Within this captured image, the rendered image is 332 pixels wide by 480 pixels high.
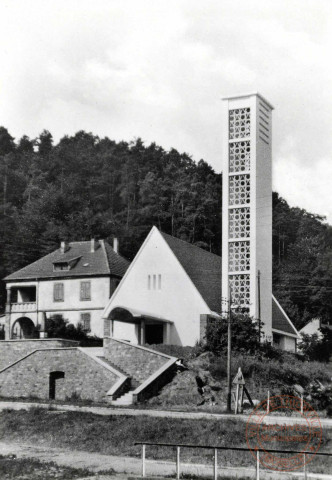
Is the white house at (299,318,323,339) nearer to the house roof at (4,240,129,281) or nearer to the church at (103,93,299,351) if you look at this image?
the house roof at (4,240,129,281)

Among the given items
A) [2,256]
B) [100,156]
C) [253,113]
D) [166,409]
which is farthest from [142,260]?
[100,156]

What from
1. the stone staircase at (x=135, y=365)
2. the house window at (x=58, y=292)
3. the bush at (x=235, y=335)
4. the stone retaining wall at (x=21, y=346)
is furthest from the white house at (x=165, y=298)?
the house window at (x=58, y=292)

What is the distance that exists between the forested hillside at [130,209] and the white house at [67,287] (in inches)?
626

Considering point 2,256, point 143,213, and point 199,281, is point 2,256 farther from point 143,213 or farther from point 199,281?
point 199,281

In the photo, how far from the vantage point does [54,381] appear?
112ft

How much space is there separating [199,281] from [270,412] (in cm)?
1686

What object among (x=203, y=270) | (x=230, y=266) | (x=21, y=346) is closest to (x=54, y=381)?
(x=21, y=346)

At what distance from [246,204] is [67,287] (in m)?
15.4

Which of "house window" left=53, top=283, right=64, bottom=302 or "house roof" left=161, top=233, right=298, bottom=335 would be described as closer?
"house roof" left=161, top=233, right=298, bottom=335

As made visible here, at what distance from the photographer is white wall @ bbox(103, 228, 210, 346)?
4153 centimetres

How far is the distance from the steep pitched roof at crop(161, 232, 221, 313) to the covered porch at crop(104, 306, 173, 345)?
8.48 feet

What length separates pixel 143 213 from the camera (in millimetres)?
77438

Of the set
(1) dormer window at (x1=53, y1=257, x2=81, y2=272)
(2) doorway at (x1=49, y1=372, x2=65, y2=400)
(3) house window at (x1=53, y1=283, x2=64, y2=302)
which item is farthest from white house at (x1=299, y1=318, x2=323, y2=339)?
(2) doorway at (x1=49, y1=372, x2=65, y2=400)

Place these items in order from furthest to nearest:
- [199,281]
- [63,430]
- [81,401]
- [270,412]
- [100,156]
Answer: [100,156] → [199,281] → [81,401] → [270,412] → [63,430]
